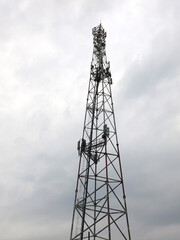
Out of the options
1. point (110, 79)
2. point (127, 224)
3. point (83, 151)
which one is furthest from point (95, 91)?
point (127, 224)

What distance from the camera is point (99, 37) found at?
123 feet

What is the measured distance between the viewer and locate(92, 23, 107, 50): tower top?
36884 mm

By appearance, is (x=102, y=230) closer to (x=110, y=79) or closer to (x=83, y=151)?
(x=83, y=151)

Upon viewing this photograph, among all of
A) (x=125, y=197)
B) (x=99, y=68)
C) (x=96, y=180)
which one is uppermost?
(x=99, y=68)

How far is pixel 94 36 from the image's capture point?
37.6 m

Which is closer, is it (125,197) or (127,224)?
(127,224)

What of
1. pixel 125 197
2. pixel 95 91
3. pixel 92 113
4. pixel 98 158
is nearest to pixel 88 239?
pixel 125 197

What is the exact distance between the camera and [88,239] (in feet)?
81.5

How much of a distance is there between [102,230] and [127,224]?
2562 millimetres

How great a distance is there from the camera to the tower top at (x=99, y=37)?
3688cm

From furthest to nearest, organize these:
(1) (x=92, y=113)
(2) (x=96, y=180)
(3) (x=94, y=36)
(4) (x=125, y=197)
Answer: (3) (x=94, y=36) < (1) (x=92, y=113) < (2) (x=96, y=180) < (4) (x=125, y=197)

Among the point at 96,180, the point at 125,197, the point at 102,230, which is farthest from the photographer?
the point at 96,180

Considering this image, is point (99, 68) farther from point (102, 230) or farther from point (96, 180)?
point (102, 230)

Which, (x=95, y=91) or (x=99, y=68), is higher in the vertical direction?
(x=99, y=68)
